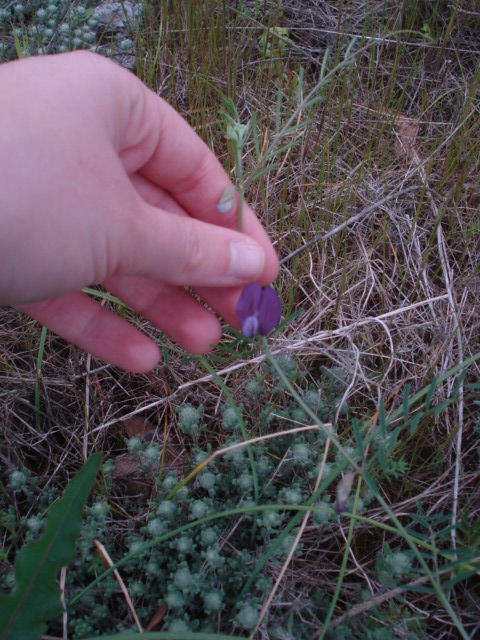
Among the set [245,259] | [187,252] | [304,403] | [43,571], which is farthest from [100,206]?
[43,571]

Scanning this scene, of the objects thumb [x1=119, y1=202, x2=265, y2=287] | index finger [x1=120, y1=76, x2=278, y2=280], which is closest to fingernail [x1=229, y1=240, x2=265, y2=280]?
thumb [x1=119, y1=202, x2=265, y2=287]

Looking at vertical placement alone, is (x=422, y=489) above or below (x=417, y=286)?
below

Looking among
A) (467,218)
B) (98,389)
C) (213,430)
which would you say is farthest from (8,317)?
(467,218)

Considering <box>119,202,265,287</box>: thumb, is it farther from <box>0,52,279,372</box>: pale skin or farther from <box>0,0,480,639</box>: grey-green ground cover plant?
<box>0,0,480,639</box>: grey-green ground cover plant

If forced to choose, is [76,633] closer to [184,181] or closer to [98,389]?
[98,389]

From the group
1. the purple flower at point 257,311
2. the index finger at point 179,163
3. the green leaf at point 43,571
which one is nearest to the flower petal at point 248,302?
the purple flower at point 257,311

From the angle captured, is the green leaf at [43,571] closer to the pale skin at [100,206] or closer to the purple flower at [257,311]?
the pale skin at [100,206]
